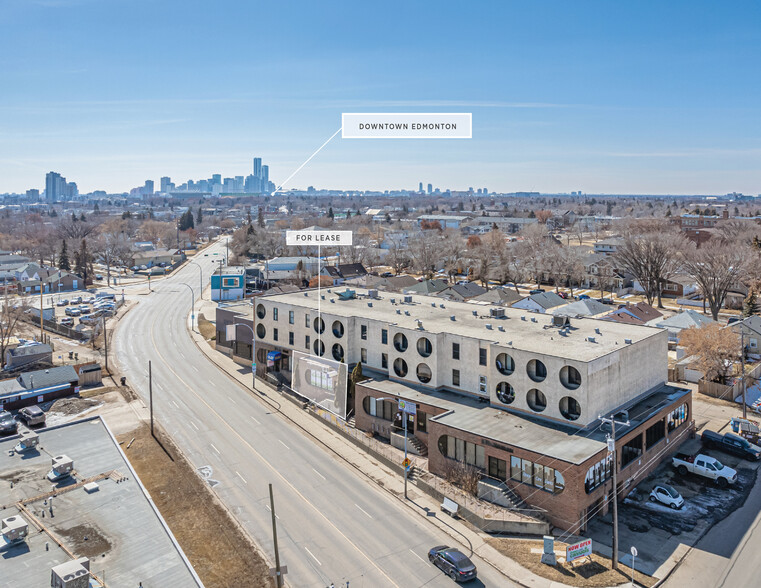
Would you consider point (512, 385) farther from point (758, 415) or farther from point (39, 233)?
point (39, 233)

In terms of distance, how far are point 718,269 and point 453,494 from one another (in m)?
68.0

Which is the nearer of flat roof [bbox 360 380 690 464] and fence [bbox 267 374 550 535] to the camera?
fence [bbox 267 374 550 535]

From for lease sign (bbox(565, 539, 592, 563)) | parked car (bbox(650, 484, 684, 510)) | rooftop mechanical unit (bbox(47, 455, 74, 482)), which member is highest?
rooftop mechanical unit (bbox(47, 455, 74, 482))

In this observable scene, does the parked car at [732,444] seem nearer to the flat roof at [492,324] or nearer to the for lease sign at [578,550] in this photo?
the flat roof at [492,324]

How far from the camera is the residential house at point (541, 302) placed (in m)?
84.8

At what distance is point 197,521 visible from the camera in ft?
105

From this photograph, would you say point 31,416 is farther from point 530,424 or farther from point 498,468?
point 530,424

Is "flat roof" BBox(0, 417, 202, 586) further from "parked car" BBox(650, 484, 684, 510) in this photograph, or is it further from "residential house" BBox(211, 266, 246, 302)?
"residential house" BBox(211, 266, 246, 302)

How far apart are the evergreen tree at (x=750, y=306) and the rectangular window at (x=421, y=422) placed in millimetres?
58477

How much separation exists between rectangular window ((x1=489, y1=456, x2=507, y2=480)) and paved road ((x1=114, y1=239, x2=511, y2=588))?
564 centimetres

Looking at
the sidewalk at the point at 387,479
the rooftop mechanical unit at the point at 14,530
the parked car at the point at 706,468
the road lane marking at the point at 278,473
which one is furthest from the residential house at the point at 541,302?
the rooftop mechanical unit at the point at 14,530

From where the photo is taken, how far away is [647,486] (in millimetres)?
36875

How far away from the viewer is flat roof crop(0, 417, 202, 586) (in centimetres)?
2386

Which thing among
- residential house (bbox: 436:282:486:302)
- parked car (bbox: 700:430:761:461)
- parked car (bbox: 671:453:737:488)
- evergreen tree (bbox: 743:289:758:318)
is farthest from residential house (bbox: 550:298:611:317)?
parked car (bbox: 671:453:737:488)
